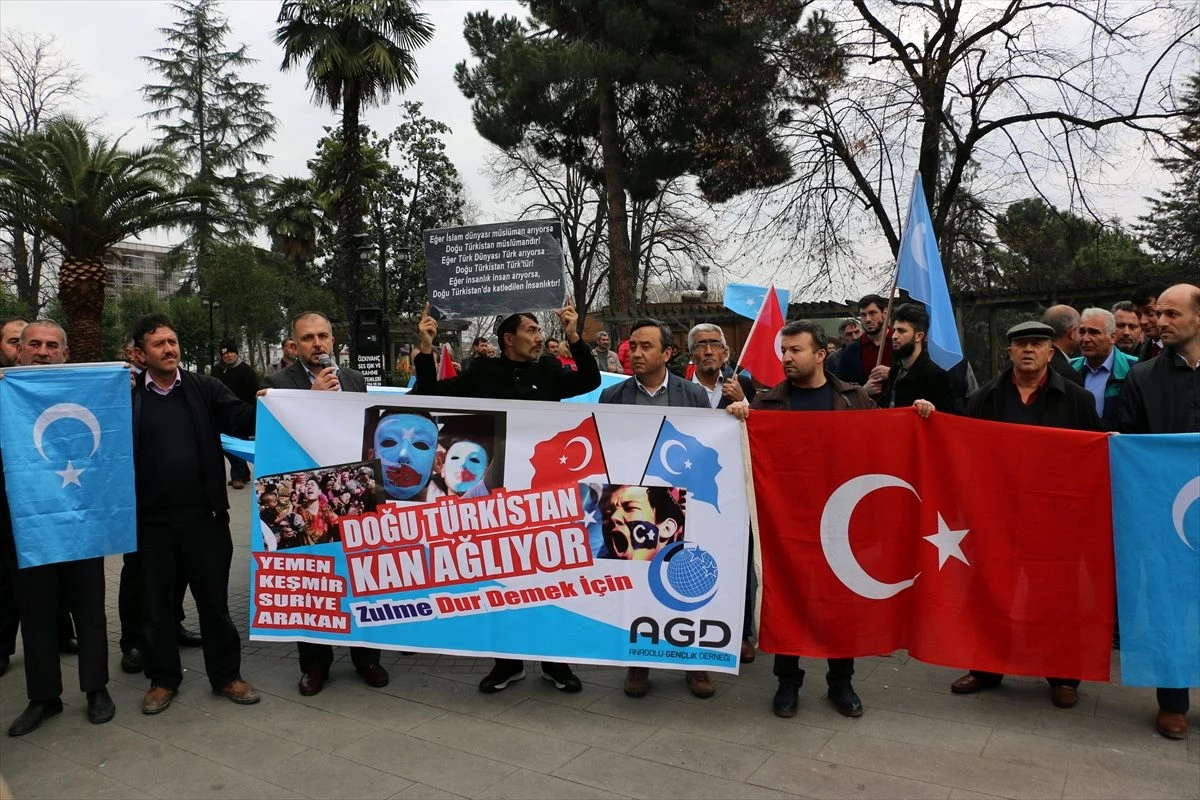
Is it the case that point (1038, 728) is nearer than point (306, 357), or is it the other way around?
point (1038, 728)

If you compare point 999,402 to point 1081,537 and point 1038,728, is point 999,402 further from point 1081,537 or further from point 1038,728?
point 1038,728

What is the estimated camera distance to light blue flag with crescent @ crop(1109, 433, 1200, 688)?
3867 mm

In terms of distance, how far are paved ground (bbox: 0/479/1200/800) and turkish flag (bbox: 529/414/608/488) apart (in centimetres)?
115

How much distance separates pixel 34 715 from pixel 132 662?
85 cm

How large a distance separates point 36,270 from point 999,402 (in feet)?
130

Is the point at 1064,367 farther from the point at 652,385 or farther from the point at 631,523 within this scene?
the point at 631,523

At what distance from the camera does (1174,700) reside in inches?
153

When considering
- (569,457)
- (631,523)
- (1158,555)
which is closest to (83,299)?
(569,457)

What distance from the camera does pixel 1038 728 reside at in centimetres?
393

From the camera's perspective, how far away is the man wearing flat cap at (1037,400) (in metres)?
4.26

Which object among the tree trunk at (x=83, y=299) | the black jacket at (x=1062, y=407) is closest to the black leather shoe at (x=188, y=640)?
the black jacket at (x=1062, y=407)

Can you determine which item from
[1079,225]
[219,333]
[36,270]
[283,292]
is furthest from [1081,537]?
[219,333]

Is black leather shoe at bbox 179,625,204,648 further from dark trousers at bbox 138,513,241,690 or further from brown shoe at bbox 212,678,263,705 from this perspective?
brown shoe at bbox 212,678,263,705

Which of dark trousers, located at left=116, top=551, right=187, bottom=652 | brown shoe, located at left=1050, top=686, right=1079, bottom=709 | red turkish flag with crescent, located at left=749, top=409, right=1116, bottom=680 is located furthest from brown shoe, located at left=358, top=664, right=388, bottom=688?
brown shoe, located at left=1050, top=686, right=1079, bottom=709
